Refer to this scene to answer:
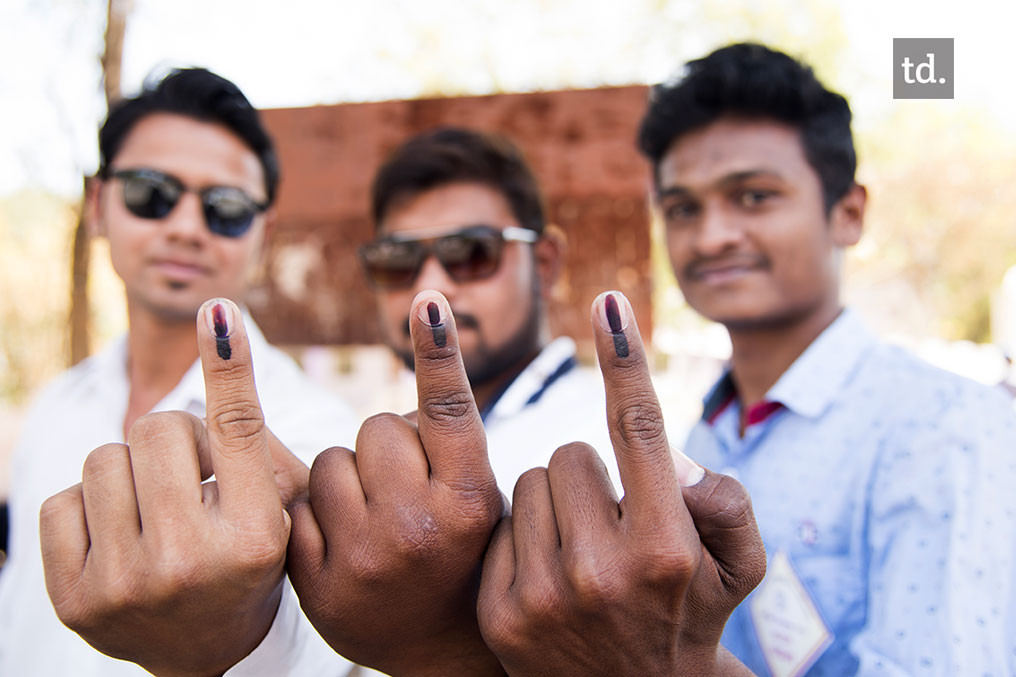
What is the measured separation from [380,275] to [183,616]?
151 cm

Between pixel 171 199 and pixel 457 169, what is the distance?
0.92 m

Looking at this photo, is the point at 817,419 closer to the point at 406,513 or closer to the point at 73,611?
the point at 406,513

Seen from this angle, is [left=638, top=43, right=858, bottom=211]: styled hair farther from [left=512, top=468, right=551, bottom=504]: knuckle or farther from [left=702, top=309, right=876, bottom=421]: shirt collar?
[left=512, top=468, right=551, bottom=504]: knuckle

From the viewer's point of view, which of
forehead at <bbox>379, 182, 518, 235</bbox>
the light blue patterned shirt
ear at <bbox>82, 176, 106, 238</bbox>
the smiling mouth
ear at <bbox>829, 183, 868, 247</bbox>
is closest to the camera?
the light blue patterned shirt

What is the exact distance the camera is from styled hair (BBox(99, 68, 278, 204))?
7.23 feet

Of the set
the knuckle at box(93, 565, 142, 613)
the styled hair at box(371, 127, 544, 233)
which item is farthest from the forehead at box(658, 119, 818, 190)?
the knuckle at box(93, 565, 142, 613)

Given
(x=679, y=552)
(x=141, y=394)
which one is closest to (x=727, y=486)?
(x=679, y=552)

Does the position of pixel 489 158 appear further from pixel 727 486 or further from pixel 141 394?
pixel 727 486

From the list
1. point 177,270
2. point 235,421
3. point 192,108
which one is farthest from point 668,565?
point 192,108

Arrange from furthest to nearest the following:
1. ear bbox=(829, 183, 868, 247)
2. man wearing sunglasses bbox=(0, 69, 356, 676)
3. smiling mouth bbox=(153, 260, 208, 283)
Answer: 1. smiling mouth bbox=(153, 260, 208, 283)
2. ear bbox=(829, 183, 868, 247)
3. man wearing sunglasses bbox=(0, 69, 356, 676)

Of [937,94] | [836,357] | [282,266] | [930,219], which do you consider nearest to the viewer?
[836,357]

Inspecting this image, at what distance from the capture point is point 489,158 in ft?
7.30

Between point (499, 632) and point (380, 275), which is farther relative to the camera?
point (380, 275)

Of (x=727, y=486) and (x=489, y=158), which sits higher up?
(x=489, y=158)
